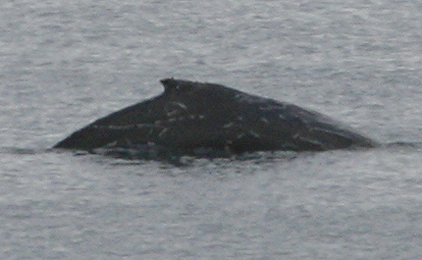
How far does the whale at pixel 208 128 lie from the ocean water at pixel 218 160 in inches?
13.5

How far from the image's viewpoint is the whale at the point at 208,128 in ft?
87.0

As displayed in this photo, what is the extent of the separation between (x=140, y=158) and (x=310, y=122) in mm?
2397

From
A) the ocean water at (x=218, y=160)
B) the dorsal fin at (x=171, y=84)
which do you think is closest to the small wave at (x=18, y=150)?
the ocean water at (x=218, y=160)

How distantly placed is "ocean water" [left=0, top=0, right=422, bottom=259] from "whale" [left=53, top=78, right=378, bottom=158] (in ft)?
1.13

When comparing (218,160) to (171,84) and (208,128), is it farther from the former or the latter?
(171,84)

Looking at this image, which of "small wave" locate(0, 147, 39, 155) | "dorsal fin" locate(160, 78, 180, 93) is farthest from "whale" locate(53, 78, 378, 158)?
"small wave" locate(0, 147, 39, 155)

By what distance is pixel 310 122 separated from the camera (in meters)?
27.0

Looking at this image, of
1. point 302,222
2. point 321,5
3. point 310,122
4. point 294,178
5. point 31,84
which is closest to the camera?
point 302,222

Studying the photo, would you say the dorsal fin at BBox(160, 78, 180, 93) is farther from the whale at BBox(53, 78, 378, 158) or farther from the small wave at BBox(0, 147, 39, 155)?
the small wave at BBox(0, 147, 39, 155)

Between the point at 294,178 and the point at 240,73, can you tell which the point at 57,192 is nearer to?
the point at 294,178

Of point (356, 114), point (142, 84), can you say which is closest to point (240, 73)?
point (142, 84)

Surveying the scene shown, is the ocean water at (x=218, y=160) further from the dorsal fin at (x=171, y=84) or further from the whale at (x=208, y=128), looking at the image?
the dorsal fin at (x=171, y=84)

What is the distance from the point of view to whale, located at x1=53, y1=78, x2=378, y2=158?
26.5 meters

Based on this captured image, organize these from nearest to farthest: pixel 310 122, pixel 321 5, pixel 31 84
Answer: pixel 310 122 < pixel 31 84 < pixel 321 5
